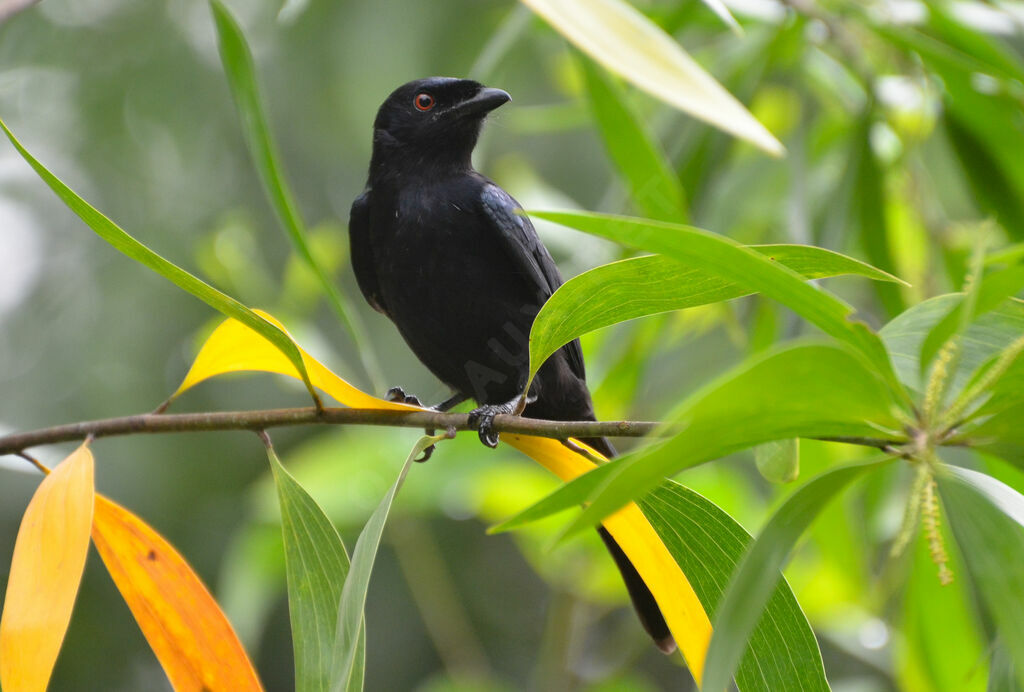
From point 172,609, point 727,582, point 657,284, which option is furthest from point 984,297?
point 172,609

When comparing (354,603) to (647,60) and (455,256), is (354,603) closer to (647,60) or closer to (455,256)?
(647,60)

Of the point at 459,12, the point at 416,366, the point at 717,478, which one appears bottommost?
the point at 717,478

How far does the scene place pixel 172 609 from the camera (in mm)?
1480

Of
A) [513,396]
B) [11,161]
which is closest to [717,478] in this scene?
[513,396]

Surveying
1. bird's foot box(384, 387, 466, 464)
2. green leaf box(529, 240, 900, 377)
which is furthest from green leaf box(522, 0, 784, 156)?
bird's foot box(384, 387, 466, 464)

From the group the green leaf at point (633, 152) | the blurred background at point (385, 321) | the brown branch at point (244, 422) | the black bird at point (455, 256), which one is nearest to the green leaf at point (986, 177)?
the blurred background at point (385, 321)

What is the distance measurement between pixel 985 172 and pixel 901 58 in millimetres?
477

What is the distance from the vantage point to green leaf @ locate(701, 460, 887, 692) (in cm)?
97

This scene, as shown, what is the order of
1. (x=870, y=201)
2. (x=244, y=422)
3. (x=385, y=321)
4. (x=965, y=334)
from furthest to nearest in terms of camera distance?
(x=385, y=321) < (x=870, y=201) < (x=244, y=422) < (x=965, y=334)

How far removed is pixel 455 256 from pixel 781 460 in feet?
3.63

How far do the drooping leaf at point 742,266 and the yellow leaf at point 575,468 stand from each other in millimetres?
472

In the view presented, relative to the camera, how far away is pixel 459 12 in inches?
188

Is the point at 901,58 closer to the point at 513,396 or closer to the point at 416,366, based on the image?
the point at 513,396

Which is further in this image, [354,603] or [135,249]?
[135,249]
